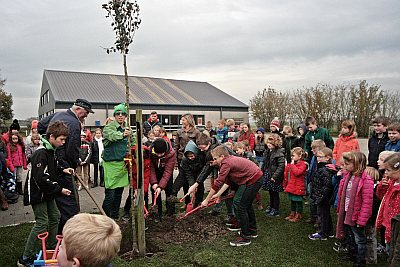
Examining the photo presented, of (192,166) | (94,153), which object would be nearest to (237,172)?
(192,166)

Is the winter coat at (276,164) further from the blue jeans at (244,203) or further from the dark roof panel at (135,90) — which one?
the dark roof panel at (135,90)

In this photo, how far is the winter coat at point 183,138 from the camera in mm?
6311

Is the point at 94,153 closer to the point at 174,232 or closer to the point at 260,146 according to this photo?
the point at 260,146

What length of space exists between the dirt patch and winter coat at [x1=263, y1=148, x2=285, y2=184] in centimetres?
128

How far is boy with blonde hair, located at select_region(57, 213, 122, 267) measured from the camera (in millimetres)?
1761

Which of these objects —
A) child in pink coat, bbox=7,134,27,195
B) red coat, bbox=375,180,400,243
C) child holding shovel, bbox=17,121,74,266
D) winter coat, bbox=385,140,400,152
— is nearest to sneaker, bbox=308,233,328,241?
red coat, bbox=375,180,400,243

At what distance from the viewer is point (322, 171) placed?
16.1ft

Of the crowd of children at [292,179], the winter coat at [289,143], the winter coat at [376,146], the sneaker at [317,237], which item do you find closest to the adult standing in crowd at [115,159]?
the crowd of children at [292,179]

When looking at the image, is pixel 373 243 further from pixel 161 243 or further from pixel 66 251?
pixel 66 251

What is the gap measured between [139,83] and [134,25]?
1151 inches

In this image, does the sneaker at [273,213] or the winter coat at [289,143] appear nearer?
the sneaker at [273,213]

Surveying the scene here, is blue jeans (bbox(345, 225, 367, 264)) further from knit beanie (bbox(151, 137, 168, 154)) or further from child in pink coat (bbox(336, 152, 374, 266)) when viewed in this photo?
knit beanie (bbox(151, 137, 168, 154))

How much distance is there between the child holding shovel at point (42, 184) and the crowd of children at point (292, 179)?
0.05 feet

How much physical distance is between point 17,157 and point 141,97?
846 inches
